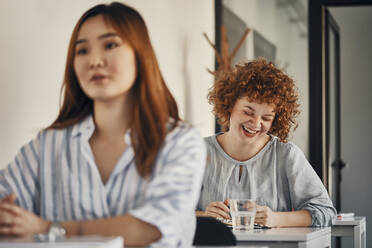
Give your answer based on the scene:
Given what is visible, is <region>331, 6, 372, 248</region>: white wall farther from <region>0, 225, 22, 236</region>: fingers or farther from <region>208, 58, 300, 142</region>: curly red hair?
<region>0, 225, 22, 236</region>: fingers

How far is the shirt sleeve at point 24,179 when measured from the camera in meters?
1.65

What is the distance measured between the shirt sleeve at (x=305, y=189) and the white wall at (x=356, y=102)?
3.36m

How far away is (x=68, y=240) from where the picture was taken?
1.29 metres

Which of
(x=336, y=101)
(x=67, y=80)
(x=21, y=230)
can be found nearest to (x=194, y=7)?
(x=336, y=101)

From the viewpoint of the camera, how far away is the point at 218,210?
2.66 meters

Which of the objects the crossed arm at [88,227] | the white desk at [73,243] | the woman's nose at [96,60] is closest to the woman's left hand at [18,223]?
the crossed arm at [88,227]

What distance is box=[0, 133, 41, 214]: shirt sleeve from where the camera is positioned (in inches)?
65.0

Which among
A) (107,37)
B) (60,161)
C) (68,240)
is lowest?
(68,240)

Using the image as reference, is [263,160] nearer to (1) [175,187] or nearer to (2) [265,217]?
(2) [265,217]

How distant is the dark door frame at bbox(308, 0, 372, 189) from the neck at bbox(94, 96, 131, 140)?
325 centimetres

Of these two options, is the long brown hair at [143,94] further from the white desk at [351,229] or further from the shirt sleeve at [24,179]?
the white desk at [351,229]

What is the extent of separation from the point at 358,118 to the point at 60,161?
4918 millimetres

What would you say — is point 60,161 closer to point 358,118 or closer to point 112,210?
point 112,210

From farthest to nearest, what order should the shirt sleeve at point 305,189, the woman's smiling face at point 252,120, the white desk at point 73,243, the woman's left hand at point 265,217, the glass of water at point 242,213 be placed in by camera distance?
the woman's smiling face at point 252,120 → the shirt sleeve at point 305,189 → the woman's left hand at point 265,217 → the glass of water at point 242,213 → the white desk at point 73,243
